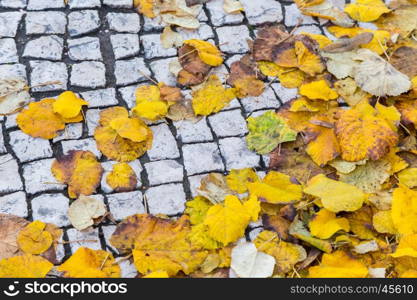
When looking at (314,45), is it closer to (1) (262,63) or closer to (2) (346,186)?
(1) (262,63)

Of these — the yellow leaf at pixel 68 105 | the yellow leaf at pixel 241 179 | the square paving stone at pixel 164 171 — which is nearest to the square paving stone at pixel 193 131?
the square paving stone at pixel 164 171

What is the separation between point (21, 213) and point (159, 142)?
782 mm

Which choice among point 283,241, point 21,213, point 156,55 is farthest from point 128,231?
point 156,55

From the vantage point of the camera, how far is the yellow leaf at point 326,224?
2.74 m

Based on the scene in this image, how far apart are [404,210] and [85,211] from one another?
1.49m

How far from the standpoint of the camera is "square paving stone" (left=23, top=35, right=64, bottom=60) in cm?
355

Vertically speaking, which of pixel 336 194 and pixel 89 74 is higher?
pixel 89 74

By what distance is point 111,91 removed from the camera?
3404 millimetres

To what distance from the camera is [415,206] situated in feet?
9.11

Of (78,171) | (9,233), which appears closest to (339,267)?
(78,171)

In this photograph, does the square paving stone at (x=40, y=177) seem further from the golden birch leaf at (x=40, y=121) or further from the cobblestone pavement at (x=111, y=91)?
the golden birch leaf at (x=40, y=121)

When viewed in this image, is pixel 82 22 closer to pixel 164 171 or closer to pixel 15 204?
pixel 164 171

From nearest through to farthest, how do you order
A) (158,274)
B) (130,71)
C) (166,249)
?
1. (158,274)
2. (166,249)
3. (130,71)

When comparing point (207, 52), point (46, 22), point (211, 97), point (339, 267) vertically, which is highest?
point (46, 22)
